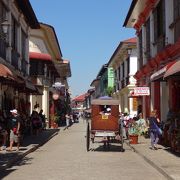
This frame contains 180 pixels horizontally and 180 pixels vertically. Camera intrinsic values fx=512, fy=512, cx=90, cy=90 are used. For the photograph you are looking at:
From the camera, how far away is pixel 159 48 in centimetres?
2477

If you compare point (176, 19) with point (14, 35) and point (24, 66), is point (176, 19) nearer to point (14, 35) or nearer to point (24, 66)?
point (14, 35)

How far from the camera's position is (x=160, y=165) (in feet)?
47.2

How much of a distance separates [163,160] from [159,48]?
32.6ft

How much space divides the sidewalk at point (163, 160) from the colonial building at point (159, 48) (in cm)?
205

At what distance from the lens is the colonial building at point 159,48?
2066 cm

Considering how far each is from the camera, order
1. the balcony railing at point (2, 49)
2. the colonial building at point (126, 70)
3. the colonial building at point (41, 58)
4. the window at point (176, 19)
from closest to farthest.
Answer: the window at point (176, 19) → the balcony railing at point (2, 49) → the colonial building at point (41, 58) → the colonial building at point (126, 70)

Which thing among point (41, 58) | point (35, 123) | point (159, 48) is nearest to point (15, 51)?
point (35, 123)

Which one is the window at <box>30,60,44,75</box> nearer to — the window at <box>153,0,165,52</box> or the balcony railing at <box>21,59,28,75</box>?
the balcony railing at <box>21,59,28,75</box>

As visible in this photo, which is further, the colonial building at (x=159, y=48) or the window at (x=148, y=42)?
the window at (x=148, y=42)

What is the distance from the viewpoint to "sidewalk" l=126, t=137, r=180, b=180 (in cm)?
1271

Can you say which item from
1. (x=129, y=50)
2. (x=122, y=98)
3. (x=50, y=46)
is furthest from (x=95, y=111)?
(x=122, y=98)

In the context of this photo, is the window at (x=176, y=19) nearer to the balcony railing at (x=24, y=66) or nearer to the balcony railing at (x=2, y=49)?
the balcony railing at (x=2, y=49)

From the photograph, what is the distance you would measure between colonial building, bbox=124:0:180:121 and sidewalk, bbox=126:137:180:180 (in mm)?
2047

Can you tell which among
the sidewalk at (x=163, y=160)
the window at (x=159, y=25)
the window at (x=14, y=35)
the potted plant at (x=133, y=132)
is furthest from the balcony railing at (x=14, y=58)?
the sidewalk at (x=163, y=160)
